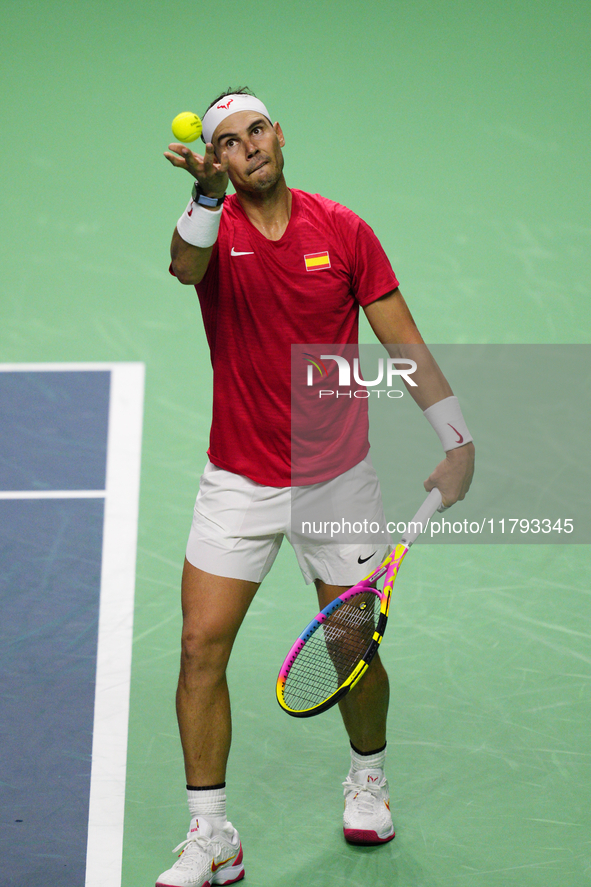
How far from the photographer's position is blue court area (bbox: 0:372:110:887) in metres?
3.83

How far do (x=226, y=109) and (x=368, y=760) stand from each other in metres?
2.28

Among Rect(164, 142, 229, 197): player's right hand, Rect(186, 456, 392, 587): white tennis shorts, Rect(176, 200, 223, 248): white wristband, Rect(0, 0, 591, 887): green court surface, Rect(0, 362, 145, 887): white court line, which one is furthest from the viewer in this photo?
Rect(0, 0, 591, 887): green court surface

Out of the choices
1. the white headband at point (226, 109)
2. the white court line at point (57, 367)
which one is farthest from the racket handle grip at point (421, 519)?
the white court line at point (57, 367)

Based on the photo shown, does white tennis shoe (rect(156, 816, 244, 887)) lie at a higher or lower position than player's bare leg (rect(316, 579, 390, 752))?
lower

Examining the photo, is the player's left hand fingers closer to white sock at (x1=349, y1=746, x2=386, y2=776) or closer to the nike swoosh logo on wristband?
the nike swoosh logo on wristband

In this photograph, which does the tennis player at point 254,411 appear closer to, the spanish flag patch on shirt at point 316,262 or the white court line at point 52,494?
the spanish flag patch on shirt at point 316,262

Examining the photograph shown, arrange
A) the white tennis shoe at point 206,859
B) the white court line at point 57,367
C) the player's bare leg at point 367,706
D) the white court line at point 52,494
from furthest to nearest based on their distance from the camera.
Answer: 1. the white court line at point 57,367
2. the white court line at point 52,494
3. the player's bare leg at point 367,706
4. the white tennis shoe at point 206,859

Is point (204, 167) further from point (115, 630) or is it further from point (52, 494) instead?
point (52, 494)

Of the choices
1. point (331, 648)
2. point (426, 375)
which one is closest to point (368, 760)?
point (331, 648)

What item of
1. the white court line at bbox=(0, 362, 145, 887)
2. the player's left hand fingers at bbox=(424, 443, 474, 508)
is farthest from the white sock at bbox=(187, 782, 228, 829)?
the player's left hand fingers at bbox=(424, 443, 474, 508)

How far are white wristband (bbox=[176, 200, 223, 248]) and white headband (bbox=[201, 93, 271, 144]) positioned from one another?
1.65 ft

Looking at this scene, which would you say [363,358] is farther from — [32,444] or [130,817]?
[130,817]

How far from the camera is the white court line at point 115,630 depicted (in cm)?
380

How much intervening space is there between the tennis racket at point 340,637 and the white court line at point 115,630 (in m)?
0.91
